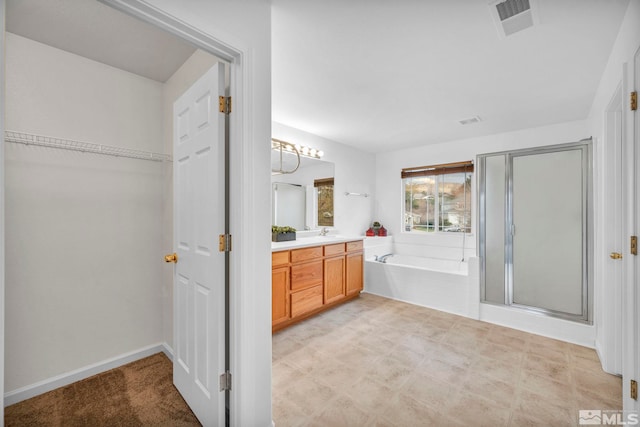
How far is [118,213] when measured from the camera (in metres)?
2.23

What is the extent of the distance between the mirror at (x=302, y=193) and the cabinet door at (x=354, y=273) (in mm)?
655

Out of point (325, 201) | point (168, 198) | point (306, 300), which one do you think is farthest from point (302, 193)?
point (168, 198)

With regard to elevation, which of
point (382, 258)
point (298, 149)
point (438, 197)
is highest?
point (298, 149)

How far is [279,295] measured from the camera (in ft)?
9.13

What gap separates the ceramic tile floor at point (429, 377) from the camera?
68.1 inches

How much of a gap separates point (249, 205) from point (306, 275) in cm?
184

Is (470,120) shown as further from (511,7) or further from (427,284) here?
(427,284)

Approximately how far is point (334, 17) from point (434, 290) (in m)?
3.17

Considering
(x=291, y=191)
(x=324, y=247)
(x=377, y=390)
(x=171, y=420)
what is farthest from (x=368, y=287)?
(x=171, y=420)

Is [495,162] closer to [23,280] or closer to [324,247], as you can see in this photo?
[324,247]

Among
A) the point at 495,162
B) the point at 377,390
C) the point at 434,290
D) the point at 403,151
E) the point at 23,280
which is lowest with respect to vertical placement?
the point at 377,390

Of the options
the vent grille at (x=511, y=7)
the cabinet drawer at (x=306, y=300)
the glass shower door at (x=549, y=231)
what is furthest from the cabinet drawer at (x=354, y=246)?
the vent grille at (x=511, y=7)

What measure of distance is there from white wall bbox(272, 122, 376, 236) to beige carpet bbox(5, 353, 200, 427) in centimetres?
284

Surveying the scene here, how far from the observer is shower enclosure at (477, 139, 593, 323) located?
114 inches
